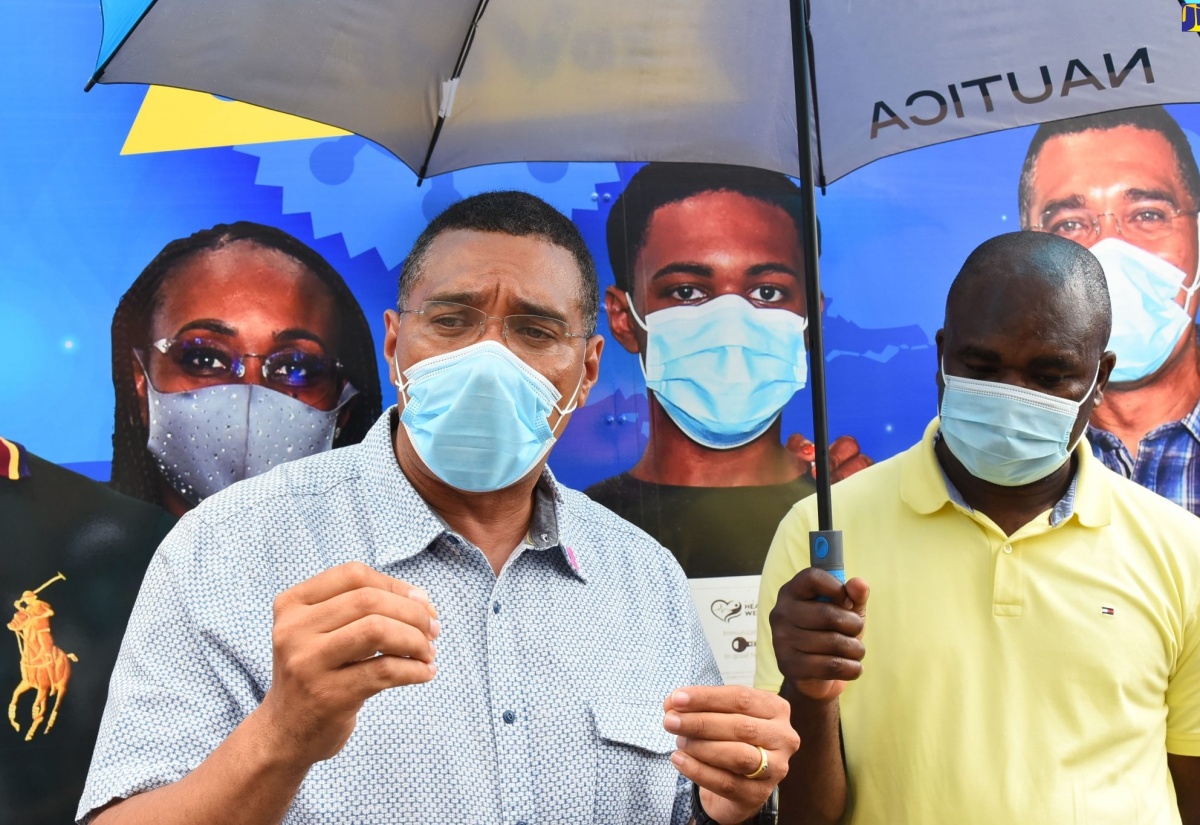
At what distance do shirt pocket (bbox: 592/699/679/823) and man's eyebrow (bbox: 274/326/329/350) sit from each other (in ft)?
4.57

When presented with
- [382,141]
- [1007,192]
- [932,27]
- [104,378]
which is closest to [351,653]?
[382,141]

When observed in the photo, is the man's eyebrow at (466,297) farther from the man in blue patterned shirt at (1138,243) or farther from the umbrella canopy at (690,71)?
the man in blue patterned shirt at (1138,243)

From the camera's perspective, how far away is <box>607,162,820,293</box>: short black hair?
2959 millimetres

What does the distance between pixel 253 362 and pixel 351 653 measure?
1.53 meters

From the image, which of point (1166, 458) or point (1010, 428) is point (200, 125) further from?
point (1166, 458)

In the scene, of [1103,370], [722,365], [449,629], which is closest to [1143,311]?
[1103,370]

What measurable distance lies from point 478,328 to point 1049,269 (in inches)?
56.2

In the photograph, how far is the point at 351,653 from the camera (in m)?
1.42

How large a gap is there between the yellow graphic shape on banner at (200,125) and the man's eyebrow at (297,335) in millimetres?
554

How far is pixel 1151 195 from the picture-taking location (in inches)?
125

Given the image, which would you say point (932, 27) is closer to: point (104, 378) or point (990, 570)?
point (990, 570)

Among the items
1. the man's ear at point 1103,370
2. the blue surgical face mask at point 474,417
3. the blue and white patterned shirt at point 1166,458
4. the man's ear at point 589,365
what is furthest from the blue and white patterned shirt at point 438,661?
the blue and white patterned shirt at point 1166,458

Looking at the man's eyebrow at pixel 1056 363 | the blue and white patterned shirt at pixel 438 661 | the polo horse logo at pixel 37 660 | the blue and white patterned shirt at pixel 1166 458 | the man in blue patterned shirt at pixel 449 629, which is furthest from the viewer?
the blue and white patterned shirt at pixel 1166 458

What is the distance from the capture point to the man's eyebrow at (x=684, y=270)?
2.96 metres
